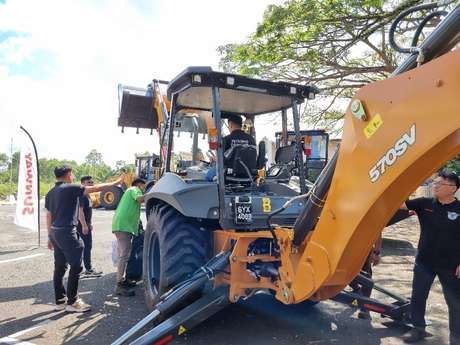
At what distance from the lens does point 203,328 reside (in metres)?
4.12

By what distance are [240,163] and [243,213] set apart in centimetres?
62

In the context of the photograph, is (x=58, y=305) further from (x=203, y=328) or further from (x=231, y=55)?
(x=231, y=55)

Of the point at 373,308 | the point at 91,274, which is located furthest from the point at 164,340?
the point at 91,274

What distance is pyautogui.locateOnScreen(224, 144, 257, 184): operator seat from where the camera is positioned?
405 cm

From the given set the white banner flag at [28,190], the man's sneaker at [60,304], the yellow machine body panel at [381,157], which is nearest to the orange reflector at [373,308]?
the yellow machine body panel at [381,157]

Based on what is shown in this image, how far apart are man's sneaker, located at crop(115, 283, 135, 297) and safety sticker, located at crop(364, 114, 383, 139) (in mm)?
3996

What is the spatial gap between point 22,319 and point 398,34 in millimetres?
8981

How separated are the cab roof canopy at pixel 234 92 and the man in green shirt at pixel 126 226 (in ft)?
5.32

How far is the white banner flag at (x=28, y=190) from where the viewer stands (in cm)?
862

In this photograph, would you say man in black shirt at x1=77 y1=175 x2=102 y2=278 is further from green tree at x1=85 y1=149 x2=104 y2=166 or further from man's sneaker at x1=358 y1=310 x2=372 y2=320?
green tree at x1=85 y1=149 x2=104 y2=166

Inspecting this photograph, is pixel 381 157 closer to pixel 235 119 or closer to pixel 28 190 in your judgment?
pixel 235 119

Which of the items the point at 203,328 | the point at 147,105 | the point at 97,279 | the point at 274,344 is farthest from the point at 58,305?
the point at 147,105

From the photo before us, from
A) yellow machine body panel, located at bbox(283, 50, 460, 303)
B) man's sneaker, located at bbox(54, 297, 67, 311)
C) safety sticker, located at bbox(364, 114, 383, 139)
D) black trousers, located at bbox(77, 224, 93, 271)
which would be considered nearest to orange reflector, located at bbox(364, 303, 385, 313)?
yellow machine body panel, located at bbox(283, 50, 460, 303)

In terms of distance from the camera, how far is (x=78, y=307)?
471 cm
